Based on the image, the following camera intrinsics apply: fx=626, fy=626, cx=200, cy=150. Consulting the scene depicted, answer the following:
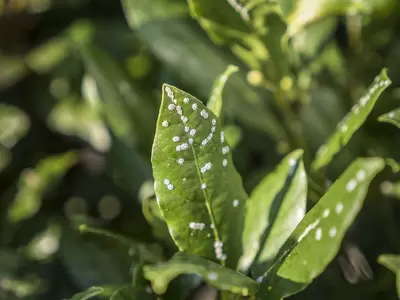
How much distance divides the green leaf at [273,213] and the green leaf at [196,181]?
25 mm

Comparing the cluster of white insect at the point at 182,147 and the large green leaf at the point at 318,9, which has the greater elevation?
the cluster of white insect at the point at 182,147

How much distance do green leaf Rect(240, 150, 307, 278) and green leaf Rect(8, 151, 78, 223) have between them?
541mm

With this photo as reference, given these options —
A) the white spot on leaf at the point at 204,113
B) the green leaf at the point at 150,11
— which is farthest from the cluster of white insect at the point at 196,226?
the green leaf at the point at 150,11

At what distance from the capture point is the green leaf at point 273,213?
667 millimetres

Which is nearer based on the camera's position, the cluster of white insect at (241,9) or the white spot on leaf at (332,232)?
the white spot on leaf at (332,232)

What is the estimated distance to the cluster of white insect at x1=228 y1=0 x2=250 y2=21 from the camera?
0.74 m

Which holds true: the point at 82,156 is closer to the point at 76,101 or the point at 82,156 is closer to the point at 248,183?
the point at 76,101

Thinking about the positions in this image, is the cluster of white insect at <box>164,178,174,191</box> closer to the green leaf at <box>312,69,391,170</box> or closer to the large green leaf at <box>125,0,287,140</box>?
the green leaf at <box>312,69,391,170</box>

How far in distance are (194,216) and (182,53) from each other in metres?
0.39

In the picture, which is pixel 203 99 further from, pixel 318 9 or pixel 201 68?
pixel 318 9

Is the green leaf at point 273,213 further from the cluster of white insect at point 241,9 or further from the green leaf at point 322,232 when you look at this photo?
the cluster of white insect at point 241,9

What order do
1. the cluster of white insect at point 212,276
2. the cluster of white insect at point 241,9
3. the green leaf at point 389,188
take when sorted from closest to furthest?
the cluster of white insect at point 212,276
the cluster of white insect at point 241,9
the green leaf at point 389,188

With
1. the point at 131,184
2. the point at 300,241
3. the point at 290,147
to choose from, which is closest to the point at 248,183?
the point at 290,147

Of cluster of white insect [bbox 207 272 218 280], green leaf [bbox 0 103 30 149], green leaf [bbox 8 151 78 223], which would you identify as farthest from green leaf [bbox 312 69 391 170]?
green leaf [bbox 0 103 30 149]
